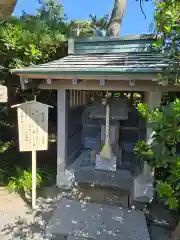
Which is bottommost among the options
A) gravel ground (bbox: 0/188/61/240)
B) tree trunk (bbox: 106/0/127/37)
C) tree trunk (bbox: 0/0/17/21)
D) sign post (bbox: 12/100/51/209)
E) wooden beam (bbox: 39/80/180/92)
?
gravel ground (bbox: 0/188/61/240)

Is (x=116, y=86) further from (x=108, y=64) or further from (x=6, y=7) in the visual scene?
(x=6, y=7)

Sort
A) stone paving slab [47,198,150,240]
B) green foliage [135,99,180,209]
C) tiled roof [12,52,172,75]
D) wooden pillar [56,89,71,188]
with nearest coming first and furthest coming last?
1. green foliage [135,99,180,209]
2. stone paving slab [47,198,150,240]
3. tiled roof [12,52,172,75]
4. wooden pillar [56,89,71,188]

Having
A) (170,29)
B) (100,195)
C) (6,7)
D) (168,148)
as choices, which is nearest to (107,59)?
(170,29)

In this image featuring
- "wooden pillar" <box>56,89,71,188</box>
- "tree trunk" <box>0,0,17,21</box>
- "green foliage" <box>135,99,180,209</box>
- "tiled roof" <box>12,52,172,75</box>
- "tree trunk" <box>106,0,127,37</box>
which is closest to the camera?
"tree trunk" <box>0,0,17,21</box>

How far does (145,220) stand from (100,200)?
1.03 meters

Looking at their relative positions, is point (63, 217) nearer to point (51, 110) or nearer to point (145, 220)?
point (145, 220)

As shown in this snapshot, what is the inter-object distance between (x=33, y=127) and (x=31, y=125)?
5cm

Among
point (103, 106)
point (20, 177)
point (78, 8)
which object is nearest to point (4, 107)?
point (20, 177)

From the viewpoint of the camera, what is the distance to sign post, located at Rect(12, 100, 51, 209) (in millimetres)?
4148

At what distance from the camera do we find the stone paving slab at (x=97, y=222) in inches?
134

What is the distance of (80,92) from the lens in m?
5.79

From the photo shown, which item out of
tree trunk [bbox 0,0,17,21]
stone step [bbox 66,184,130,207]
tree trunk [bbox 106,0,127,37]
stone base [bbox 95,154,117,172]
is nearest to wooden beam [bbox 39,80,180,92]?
stone base [bbox 95,154,117,172]

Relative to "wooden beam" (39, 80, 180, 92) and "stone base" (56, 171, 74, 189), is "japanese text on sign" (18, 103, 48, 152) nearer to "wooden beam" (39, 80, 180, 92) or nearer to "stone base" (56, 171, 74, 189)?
"wooden beam" (39, 80, 180, 92)

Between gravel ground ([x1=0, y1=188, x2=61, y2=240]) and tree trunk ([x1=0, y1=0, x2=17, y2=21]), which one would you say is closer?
tree trunk ([x1=0, y1=0, x2=17, y2=21])
